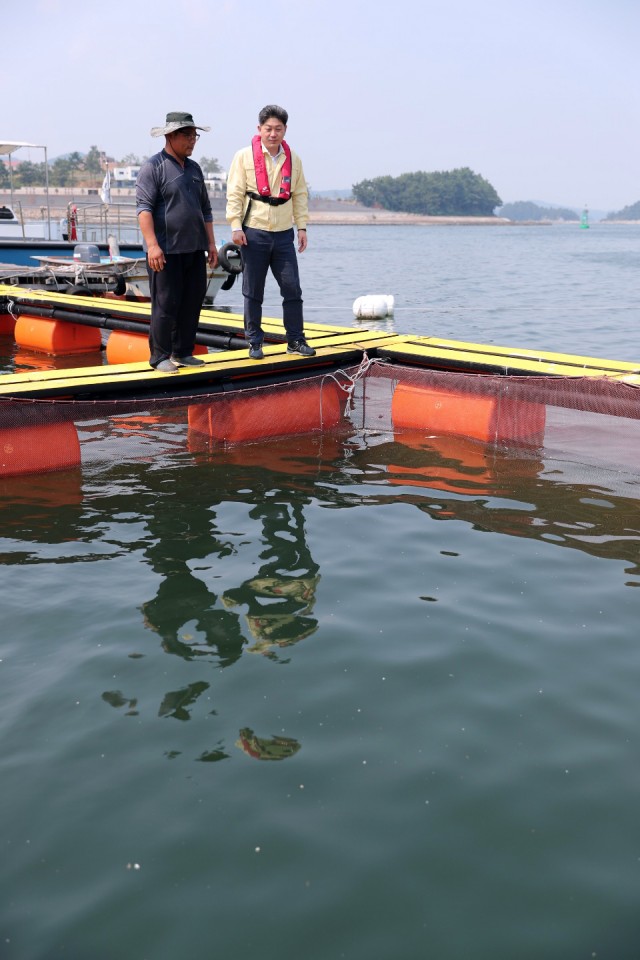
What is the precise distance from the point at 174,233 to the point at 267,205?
2.92 ft

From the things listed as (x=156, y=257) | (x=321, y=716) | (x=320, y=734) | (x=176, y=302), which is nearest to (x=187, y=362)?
(x=176, y=302)

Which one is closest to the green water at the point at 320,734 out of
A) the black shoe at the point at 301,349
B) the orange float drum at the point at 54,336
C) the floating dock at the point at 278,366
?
the floating dock at the point at 278,366

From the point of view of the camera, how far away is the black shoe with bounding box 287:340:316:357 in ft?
29.3

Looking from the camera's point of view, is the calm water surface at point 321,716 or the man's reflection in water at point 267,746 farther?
the man's reflection in water at point 267,746

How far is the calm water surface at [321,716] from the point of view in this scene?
2934 mm

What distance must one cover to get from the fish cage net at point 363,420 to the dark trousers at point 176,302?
497mm

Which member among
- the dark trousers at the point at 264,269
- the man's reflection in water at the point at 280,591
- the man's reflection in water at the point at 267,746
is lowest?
the man's reflection in water at the point at 267,746

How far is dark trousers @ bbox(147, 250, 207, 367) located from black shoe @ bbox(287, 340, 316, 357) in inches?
41.6

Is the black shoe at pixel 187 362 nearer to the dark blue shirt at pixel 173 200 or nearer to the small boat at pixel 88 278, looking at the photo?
the dark blue shirt at pixel 173 200

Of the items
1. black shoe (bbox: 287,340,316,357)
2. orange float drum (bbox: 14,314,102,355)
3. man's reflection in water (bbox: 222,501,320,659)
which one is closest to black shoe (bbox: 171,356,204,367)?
black shoe (bbox: 287,340,316,357)

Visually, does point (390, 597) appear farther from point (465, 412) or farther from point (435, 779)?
point (465, 412)

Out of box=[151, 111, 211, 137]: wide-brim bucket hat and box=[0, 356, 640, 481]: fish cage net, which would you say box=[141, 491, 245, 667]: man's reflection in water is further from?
box=[151, 111, 211, 137]: wide-brim bucket hat

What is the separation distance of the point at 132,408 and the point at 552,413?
3723 mm

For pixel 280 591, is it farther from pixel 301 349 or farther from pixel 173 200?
pixel 301 349
